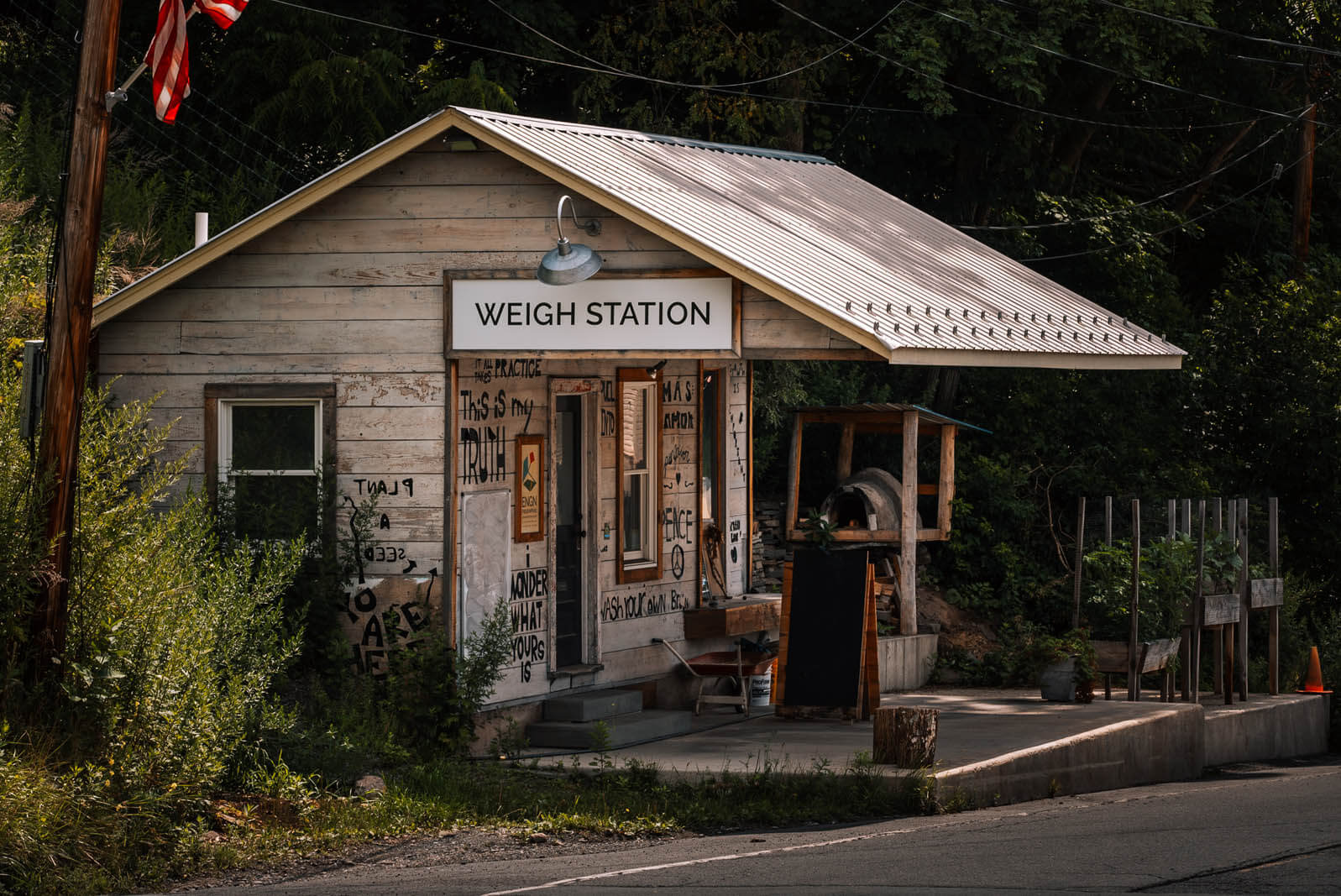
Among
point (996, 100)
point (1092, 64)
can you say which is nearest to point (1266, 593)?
point (1092, 64)

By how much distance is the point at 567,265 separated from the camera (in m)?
12.8

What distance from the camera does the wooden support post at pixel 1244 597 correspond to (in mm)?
18172

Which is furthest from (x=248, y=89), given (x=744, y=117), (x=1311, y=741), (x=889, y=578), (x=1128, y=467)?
(x=1311, y=741)

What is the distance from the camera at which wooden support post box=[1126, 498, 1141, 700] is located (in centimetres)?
1622

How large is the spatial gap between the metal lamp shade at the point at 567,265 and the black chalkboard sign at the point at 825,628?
333 cm

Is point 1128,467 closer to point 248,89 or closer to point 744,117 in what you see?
point 744,117

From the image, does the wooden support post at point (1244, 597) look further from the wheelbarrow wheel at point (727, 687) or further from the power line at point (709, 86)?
the power line at point (709, 86)

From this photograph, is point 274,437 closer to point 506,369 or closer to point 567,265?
point 506,369

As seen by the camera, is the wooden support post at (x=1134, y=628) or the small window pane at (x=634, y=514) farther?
the wooden support post at (x=1134, y=628)

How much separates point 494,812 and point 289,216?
193 inches

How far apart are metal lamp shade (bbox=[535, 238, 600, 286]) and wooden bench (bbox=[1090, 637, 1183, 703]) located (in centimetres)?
677

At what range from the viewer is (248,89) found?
25.9 m

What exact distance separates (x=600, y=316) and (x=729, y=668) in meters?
3.98

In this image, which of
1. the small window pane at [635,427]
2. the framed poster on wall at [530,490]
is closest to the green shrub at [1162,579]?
the small window pane at [635,427]
